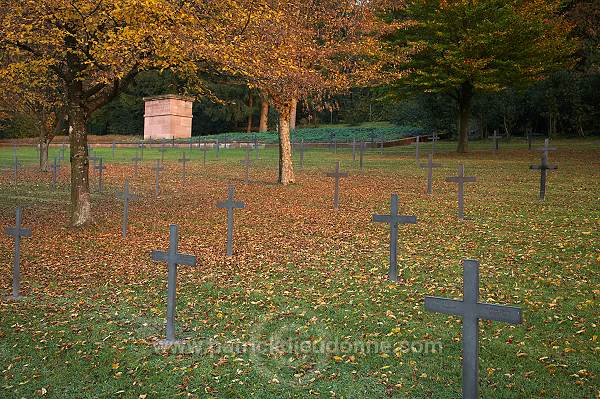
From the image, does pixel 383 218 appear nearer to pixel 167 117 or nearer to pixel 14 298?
pixel 14 298

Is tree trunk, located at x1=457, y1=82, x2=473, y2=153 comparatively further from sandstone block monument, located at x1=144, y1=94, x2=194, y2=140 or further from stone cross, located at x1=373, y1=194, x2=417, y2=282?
sandstone block monument, located at x1=144, y1=94, x2=194, y2=140

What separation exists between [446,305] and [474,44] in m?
28.2

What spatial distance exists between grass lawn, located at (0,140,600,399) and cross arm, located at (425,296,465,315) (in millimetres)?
1189

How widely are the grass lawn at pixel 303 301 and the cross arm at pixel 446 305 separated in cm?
119

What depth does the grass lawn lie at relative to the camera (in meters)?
6.29

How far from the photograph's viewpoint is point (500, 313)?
15.5 feet

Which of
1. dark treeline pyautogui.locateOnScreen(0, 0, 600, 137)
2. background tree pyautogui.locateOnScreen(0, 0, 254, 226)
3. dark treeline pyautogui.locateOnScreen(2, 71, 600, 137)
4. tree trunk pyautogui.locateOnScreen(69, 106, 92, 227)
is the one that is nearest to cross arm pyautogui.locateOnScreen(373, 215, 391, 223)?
background tree pyautogui.locateOnScreen(0, 0, 254, 226)

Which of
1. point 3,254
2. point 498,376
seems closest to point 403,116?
point 3,254

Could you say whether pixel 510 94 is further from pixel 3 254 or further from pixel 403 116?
pixel 3 254

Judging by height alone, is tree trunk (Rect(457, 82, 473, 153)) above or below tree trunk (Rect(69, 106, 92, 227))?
above

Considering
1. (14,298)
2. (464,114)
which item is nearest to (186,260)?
(14,298)

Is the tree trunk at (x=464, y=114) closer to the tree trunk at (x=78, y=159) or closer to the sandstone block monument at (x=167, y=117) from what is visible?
the tree trunk at (x=78, y=159)

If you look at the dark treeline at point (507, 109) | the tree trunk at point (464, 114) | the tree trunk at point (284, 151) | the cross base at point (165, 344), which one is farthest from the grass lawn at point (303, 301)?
the tree trunk at point (464, 114)

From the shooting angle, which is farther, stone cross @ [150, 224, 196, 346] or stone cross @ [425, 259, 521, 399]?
stone cross @ [150, 224, 196, 346]
